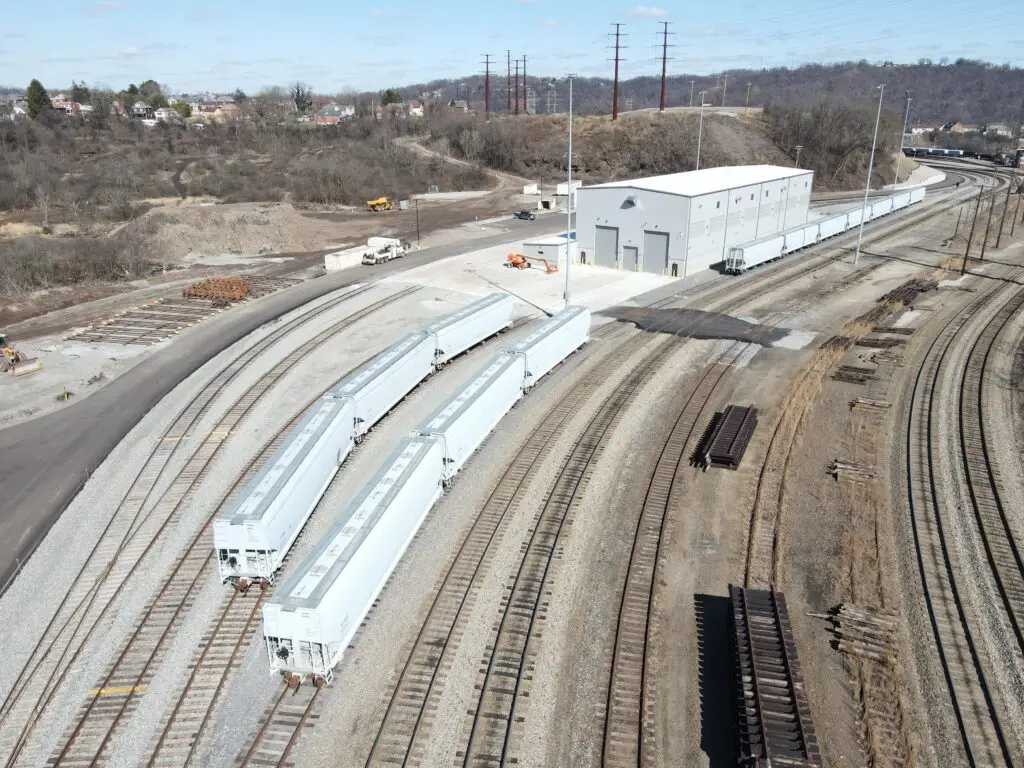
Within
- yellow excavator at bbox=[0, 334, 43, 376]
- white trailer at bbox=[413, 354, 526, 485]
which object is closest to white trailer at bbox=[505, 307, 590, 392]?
white trailer at bbox=[413, 354, 526, 485]

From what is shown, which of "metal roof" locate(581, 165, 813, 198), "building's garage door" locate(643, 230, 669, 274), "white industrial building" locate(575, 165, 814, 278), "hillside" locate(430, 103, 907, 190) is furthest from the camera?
"hillside" locate(430, 103, 907, 190)

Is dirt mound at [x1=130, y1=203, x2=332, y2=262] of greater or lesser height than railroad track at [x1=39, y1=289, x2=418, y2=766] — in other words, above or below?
above

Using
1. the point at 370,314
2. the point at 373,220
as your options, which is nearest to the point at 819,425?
the point at 370,314

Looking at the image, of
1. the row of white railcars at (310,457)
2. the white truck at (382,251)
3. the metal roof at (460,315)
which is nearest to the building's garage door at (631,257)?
the metal roof at (460,315)

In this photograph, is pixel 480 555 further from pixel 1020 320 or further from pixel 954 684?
pixel 1020 320

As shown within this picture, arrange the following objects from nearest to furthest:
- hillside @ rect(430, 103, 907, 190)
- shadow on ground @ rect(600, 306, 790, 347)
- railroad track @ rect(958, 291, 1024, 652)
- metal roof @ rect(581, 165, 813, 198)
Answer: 1. railroad track @ rect(958, 291, 1024, 652)
2. shadow on ground @ rect(600, 306, 790, 347)
3. metal roof @ rect(581, 165, 813, 198)
4. hillside @ rect(430, 103, 907, 190)

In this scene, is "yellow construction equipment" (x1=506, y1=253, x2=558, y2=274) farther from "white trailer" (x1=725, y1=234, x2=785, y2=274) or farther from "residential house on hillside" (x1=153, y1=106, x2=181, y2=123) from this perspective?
"residential house on hillside" (x1=153, y1=106, x2=181, y2=123)

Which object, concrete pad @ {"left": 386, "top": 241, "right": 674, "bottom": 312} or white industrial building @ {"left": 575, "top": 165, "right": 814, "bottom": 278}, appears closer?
concrete pad @ {"left": 386, "top": 241, "right": 674, "bottom": 312}
